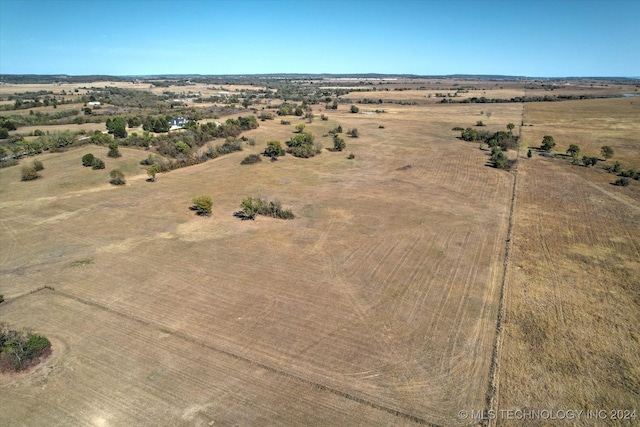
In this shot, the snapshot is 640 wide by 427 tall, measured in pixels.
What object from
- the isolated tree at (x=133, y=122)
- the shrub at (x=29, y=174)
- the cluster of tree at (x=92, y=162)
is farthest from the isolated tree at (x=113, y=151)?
the isolated tree at (x=133, y=122)

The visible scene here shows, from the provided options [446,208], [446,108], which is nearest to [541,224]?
[446,208]

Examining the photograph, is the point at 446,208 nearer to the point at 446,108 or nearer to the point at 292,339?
the point at 292,339

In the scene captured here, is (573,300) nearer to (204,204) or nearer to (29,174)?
(204,204)

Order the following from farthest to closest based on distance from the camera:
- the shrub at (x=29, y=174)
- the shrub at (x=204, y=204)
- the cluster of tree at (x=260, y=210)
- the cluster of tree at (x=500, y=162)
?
1. the cluster of tree at (x=500, y=162)
2. the shrub at (x=29, y=174)
3. the shrub at (x=204, y=204)
4. the cluster of tree at (x=260, y=210)

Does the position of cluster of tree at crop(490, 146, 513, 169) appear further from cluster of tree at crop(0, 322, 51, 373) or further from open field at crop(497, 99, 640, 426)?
cluster of tree at crop(0, 322, 51, 373)

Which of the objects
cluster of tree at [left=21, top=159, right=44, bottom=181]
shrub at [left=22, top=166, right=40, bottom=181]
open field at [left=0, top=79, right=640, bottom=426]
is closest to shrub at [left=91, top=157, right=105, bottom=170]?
open field at [left=0, top=79, right=640, bottom=426]

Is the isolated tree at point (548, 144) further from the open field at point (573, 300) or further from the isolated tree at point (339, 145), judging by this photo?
the isolated tree at point (339, 145)

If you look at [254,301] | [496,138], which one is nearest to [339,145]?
[496,138]
